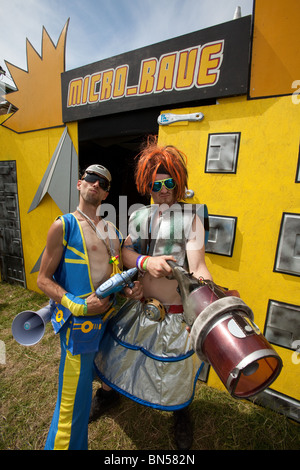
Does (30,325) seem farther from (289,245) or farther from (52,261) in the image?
(289,245)

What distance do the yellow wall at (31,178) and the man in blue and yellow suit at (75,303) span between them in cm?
230

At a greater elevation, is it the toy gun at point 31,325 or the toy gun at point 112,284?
the toy gun at point 112,284

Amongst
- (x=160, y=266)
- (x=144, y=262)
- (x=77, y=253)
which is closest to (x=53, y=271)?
(x=77, y=253)

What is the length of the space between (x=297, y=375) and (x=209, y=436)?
95cm

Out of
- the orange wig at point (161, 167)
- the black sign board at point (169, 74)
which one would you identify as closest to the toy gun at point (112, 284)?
the orange wig at point (161, 167)

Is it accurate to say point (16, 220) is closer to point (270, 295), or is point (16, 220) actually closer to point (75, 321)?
point (75, 321)

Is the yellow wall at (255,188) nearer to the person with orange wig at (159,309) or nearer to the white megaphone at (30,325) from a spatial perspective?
the person with orange wig at (159,309)

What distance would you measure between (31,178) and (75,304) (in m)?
3.18

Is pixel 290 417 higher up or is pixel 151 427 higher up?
pixel 290 417

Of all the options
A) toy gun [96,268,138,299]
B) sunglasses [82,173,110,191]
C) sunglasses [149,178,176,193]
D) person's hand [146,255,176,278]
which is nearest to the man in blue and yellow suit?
sunglasses [82,173,110,191]

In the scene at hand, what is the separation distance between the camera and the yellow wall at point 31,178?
346cm

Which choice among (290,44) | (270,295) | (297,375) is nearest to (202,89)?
(290,44)

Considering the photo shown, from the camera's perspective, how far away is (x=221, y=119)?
1995 mm
